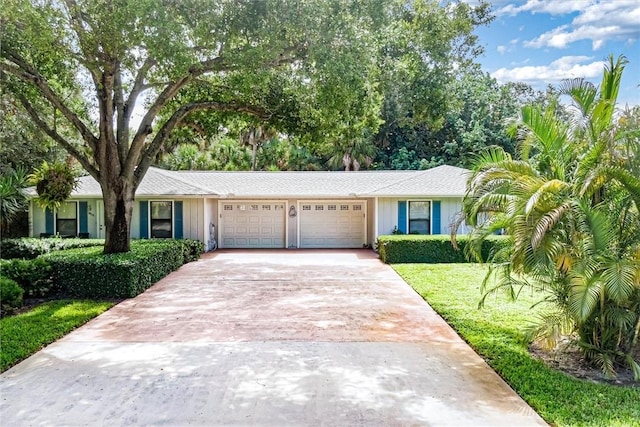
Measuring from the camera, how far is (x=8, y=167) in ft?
66.4

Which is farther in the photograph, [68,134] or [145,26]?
[68,134]

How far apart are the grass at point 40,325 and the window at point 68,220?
9.82 m

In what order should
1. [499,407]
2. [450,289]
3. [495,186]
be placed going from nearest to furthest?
[499,407]
[495,186]
[450,289]

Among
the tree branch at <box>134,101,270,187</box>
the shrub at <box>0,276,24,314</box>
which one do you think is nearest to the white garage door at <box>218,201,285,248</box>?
the tree branch at <box>134,101,270,187</box>

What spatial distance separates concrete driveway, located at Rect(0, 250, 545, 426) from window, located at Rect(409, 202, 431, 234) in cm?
846

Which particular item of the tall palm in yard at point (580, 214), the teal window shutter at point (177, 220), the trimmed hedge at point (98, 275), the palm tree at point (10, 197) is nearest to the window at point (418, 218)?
the teal window shutter at point (177, 220)

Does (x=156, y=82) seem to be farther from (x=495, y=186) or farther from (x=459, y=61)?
(x=495, y=186)

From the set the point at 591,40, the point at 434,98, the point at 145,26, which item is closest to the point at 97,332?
the point at 145,26

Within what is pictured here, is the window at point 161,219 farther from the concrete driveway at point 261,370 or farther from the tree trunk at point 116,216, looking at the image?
the concrete driveway at point 261,370

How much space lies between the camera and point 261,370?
5816mm

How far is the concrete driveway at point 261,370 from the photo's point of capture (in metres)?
4.61

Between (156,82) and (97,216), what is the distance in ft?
24.9

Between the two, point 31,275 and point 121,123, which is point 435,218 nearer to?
point 121,123

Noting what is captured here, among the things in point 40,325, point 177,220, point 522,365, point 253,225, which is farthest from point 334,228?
point 522,365
